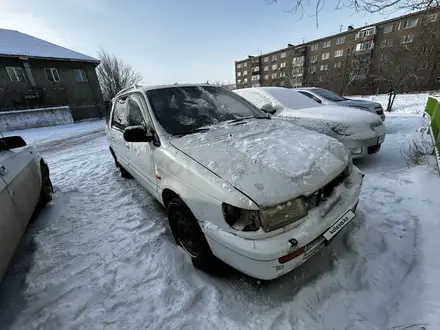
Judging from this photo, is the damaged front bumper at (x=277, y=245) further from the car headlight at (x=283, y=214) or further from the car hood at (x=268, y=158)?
the car hood at (x=268, y=158)

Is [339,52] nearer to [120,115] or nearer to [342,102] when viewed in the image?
[342,102]

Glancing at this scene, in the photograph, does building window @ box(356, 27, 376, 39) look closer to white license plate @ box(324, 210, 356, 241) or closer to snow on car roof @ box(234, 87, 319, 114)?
snow on car roof @ box(234, 87, 319, 114)

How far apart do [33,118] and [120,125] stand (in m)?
17.0

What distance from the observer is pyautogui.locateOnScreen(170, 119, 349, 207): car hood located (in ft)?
4.94

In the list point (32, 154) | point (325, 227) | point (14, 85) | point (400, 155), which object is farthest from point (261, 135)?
point (14, 85)

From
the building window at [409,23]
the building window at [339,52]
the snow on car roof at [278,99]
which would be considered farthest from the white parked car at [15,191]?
the building window at [339,52]

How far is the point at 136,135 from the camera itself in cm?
222

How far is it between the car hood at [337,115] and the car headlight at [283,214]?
2.96 meters

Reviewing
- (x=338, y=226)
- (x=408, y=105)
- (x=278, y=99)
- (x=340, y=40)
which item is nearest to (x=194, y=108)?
(x=338, y=226)

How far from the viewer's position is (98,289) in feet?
6.42

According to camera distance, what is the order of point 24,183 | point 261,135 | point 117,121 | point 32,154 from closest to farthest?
point 261,135 → point 24,183 → point 32,154 → point 117,121

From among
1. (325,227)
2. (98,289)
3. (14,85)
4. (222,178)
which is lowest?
(98,289)

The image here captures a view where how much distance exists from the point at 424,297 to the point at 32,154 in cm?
471

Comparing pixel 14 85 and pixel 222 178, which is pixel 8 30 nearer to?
pixel 14 85
